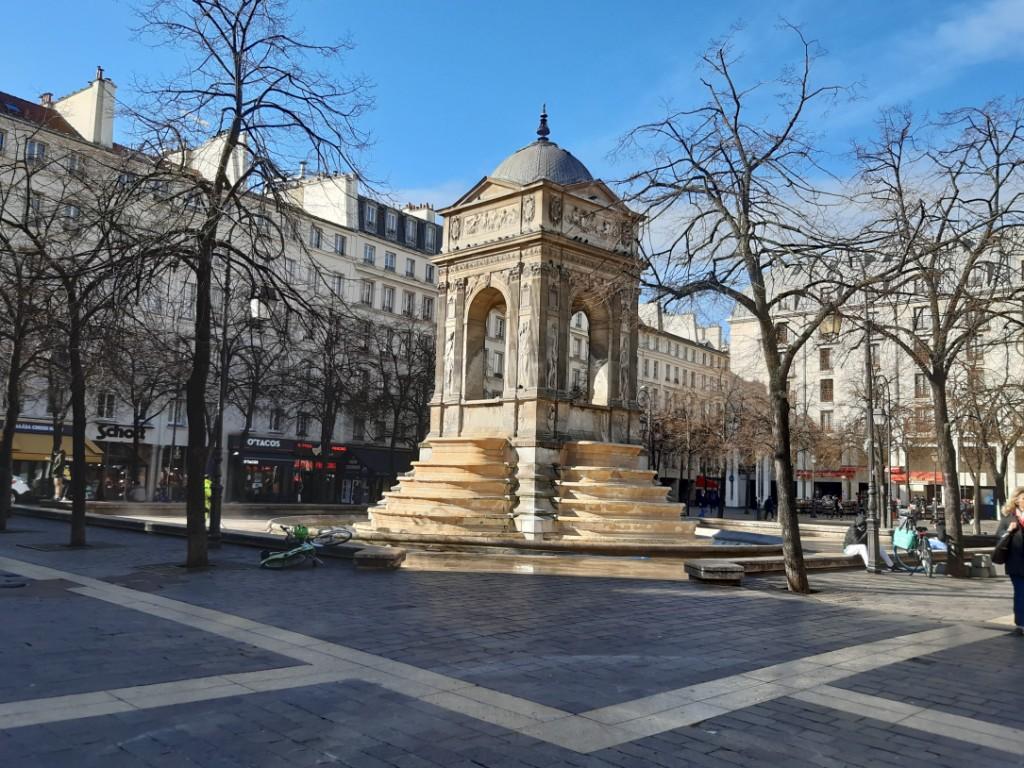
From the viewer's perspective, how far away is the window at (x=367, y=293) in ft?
189

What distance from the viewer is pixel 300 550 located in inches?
541

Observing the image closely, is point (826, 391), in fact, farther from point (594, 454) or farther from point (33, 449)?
point (594, 454)

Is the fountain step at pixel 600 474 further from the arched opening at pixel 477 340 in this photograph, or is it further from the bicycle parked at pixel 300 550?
the bicycle parked at pixel 300 550

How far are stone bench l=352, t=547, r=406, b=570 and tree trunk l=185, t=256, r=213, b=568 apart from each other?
233 centimetres

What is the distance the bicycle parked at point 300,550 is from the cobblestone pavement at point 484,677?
139 centimetres

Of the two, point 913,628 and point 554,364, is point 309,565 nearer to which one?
point 554,364

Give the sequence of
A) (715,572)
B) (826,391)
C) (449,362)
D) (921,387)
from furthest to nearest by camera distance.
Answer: (826,391) < (921,387) < (449,362) < (715,572)

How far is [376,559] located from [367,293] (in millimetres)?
45880

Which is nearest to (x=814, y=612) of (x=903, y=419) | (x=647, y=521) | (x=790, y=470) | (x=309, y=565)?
(x=790, y=470)

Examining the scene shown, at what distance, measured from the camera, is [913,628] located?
10094 millimetres

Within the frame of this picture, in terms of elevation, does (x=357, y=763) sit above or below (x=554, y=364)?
below

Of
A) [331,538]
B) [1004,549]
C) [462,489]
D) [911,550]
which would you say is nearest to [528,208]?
[462,489]

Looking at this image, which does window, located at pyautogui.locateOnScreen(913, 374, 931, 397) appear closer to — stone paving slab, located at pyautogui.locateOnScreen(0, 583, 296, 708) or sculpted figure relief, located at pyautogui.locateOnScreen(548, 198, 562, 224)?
sculpted figure relief, located at pyautogui.locateOnScreen(548, 198, 562, 224)

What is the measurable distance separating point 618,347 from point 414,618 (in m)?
12.2
